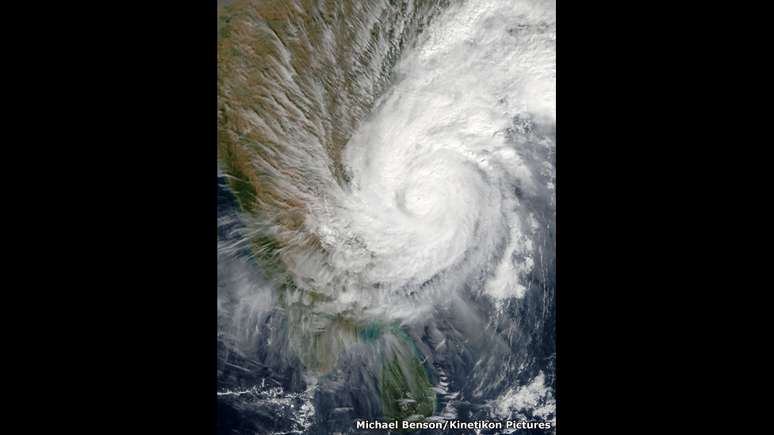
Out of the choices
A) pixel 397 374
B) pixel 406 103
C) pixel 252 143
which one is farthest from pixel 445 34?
pixel 397 374

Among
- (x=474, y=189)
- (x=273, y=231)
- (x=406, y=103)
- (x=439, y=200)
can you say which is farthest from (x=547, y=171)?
(x=273, y=231)

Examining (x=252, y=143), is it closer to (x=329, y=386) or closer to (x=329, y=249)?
(x=329, y=249)

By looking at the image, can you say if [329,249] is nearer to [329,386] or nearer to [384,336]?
[384,336]

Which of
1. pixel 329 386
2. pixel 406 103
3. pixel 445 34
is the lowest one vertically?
pixel 329 386

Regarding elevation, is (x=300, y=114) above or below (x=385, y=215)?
above

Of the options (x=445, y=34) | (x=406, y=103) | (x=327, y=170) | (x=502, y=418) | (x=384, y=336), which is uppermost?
(x=445, y=34)

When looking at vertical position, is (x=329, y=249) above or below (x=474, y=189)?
below
